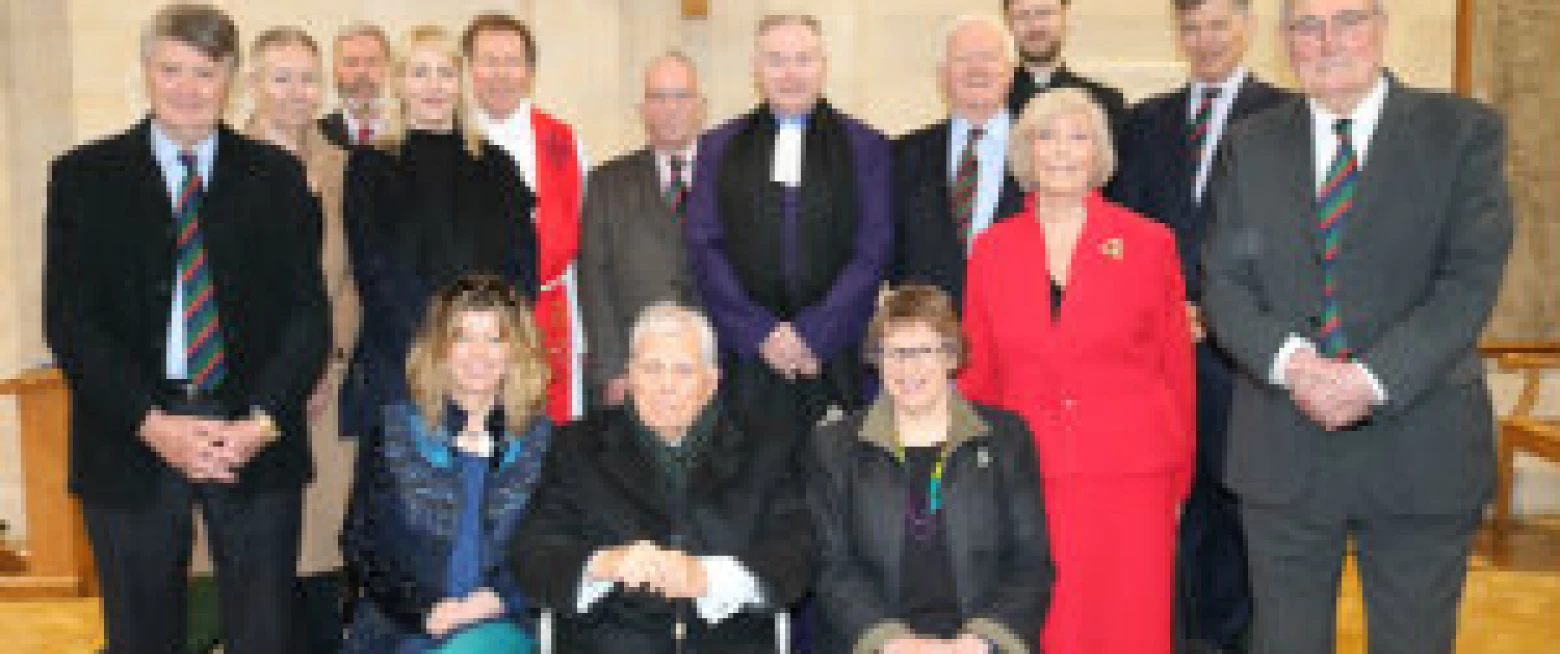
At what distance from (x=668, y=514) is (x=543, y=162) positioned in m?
1.66

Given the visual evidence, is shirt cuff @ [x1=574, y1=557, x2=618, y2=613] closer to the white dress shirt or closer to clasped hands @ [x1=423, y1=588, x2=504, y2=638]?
clasped hands @ [x1=423, y1=588, x2=504, y2=638]

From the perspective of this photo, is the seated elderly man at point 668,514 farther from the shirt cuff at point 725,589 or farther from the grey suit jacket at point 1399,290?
the grey suit jacket at point 1399,290

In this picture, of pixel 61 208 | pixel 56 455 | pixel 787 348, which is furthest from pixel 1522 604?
pixel 56 455

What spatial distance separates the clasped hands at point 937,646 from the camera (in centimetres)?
283

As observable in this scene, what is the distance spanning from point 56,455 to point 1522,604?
5.39 meters

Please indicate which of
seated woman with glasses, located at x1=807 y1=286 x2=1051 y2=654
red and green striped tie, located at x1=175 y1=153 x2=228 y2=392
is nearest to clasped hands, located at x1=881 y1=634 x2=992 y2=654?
seated woman with glasses, located at x1=807 y1=286 x2=1051 y2=654

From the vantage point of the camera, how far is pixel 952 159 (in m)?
4.18

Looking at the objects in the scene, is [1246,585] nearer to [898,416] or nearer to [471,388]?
[898,416]

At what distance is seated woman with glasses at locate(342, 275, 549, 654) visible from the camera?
3053mm

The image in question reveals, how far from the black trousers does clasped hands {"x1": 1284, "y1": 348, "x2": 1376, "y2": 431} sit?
2.14 m

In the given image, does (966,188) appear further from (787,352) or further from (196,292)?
(196,292)

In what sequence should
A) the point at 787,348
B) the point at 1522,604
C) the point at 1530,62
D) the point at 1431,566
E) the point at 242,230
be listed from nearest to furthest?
the point at 1431,566, the point at 242,230, the point at 787,348, the point at 1522,604, the point at 1530,62

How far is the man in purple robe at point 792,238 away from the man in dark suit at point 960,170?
9 centimetres

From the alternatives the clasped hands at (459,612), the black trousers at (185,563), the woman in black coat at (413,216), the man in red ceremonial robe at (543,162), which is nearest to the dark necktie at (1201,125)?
the man in red ceremonial robe at (543,162)
